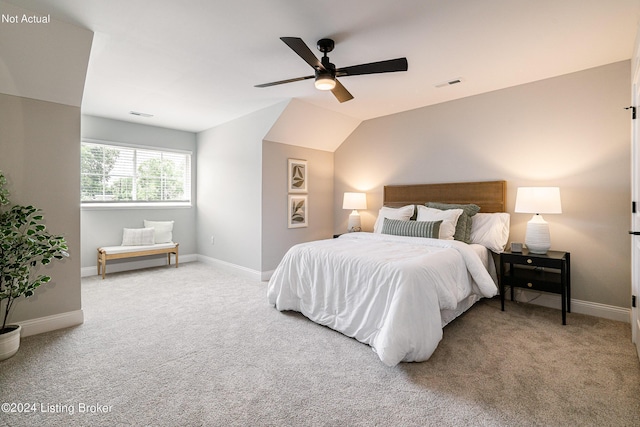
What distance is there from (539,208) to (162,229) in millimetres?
5646

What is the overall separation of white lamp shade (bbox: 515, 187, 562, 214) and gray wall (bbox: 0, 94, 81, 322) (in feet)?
14.8

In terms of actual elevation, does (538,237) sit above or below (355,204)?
below

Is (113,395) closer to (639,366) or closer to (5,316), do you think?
(5,316)

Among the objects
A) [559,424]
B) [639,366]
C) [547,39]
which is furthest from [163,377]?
[547,39]

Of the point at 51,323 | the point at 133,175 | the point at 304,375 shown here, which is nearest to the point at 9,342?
the point at 51,323

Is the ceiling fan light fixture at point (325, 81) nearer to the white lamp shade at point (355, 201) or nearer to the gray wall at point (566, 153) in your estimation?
the gray wall at point (566, 153)

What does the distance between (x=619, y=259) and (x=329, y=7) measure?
365 centimetres

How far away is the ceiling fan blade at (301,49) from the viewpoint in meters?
2.11

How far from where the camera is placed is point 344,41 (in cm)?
267

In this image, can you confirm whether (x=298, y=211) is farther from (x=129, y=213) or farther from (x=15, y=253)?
(x=15, y=253)

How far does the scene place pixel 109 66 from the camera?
3160 mm

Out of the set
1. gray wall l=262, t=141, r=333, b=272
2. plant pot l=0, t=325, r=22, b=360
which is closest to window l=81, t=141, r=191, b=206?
gray wall l=262, t=141, r=333, b=272

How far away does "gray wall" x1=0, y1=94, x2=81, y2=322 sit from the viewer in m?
2.58

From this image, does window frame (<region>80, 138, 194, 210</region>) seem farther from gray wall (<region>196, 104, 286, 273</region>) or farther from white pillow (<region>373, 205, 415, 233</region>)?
white pillow (<region>373, 205, 415, 233</region>)
